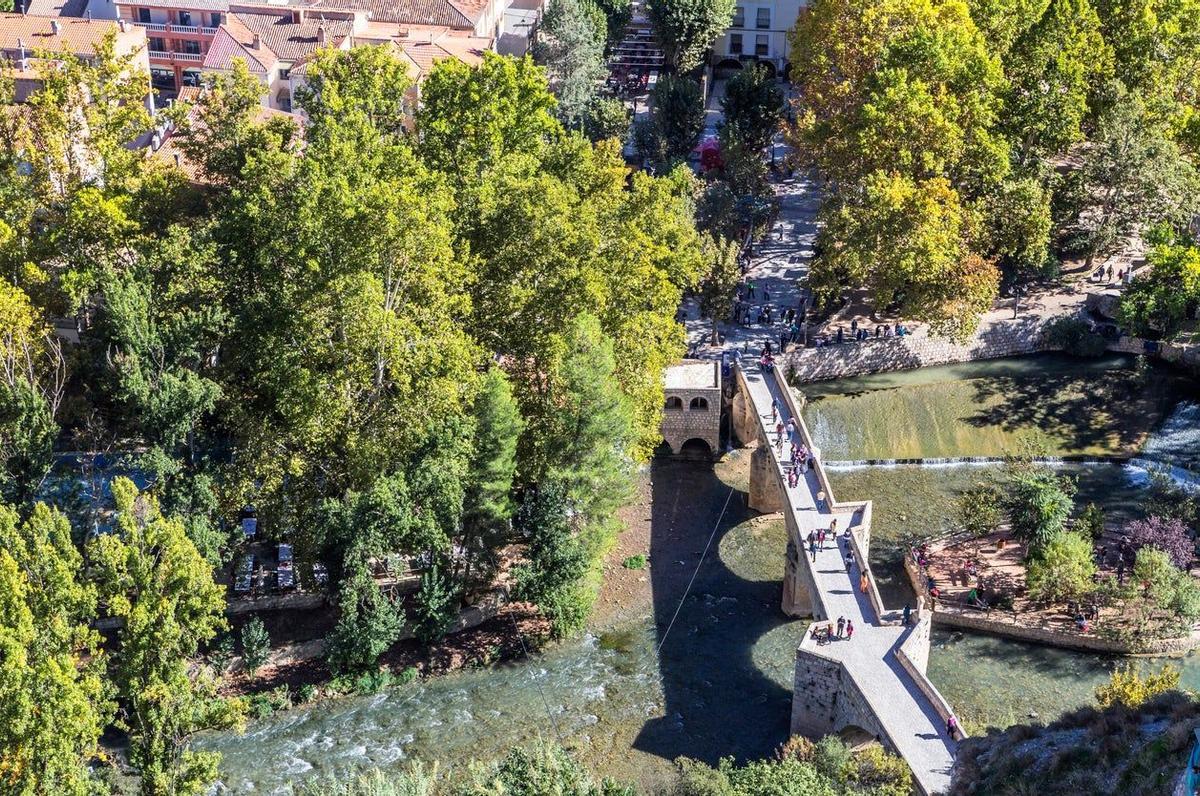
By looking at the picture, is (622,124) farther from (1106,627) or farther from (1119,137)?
(1106,627)

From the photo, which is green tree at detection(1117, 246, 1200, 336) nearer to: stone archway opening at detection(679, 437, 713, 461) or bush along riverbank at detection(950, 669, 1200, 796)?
stone archway opening at detection(679, 437, 713, 461)

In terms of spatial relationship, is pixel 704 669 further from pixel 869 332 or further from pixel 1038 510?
pixel 869 332

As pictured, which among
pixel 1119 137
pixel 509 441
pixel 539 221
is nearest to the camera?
pixel 509 441

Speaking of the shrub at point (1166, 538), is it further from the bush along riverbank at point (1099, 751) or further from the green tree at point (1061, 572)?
the bush along riverbank at point (1099, 751)

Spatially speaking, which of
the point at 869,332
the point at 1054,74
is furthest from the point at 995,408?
the point at 1054,74

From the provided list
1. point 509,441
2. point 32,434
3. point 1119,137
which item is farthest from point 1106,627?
point 32,434
